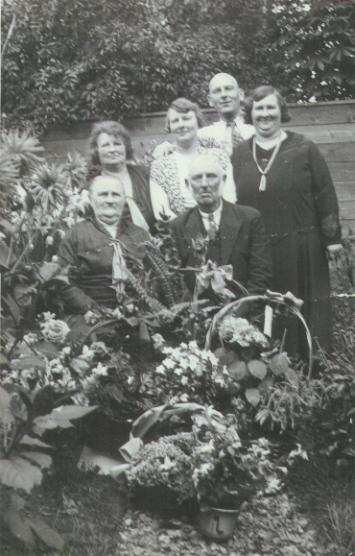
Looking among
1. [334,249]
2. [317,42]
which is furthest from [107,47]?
[334,249]

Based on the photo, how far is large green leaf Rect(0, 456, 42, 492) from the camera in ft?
5.91

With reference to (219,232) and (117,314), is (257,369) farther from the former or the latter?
(219,232)

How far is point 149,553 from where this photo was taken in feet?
7.30

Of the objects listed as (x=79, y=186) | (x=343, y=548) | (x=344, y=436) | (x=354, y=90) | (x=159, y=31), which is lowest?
(x=343, y=548)

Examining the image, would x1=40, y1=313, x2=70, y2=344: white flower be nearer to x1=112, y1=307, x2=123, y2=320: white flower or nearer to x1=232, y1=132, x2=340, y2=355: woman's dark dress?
x1=112, y1=307, x2=123, y2=320: white flower

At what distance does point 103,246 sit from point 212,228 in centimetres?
42

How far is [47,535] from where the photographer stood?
6.55 feet

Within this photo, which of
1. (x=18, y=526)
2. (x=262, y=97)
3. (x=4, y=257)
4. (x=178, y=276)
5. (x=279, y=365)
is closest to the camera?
(x=18, y=526)

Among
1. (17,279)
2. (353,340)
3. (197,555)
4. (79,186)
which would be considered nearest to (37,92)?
(79,186)

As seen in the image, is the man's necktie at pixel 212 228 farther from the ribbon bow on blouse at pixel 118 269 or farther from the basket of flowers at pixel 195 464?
the basket of flowers at pixel 195 464

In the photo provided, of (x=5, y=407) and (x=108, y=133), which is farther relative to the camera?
(x=108, y=133)

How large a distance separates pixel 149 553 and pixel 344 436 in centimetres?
69

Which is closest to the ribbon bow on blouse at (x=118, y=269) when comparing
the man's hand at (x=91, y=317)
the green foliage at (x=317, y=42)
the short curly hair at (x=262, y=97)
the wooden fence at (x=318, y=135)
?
the man's hand at (x=91, y=317)

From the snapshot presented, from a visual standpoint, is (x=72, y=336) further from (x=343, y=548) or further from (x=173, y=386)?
(x=343, y=548)
